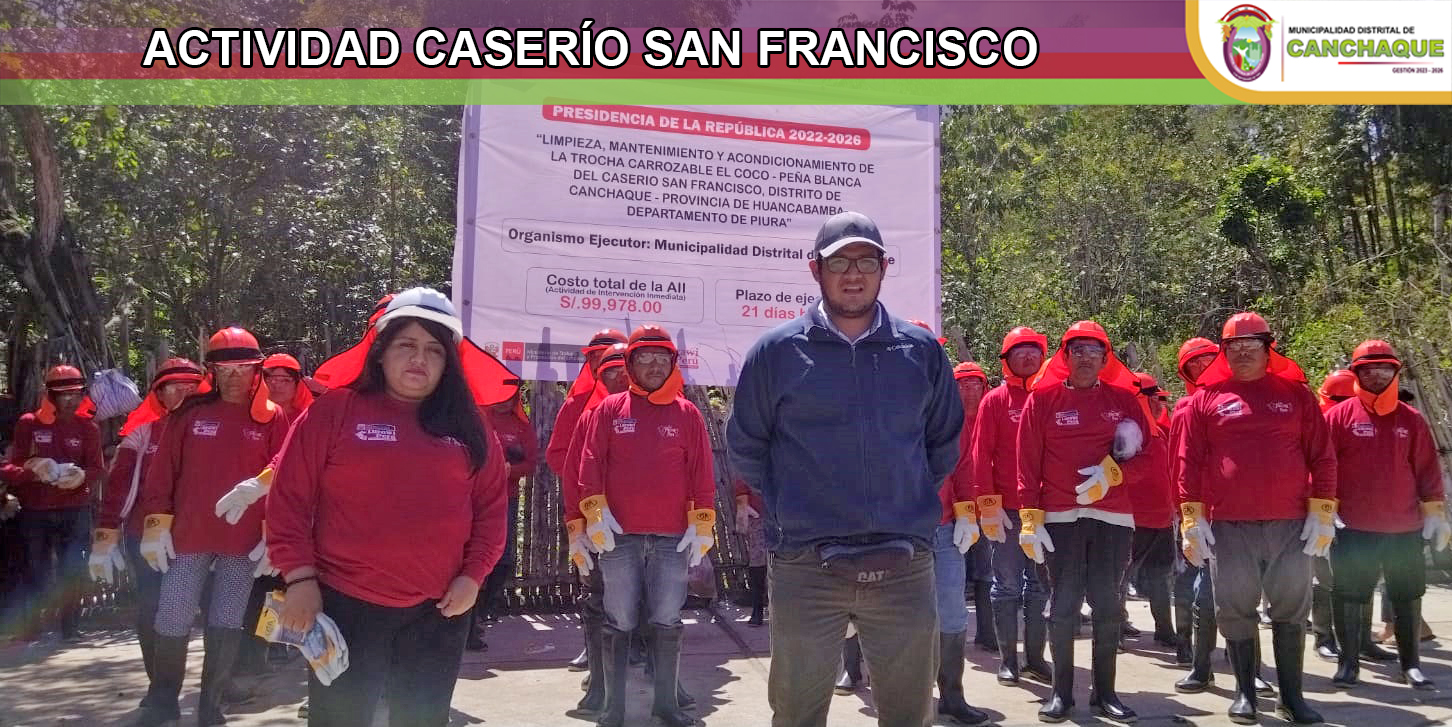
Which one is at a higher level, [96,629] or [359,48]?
[359,48]

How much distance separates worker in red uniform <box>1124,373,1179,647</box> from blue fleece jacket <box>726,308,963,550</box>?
12.0 feet

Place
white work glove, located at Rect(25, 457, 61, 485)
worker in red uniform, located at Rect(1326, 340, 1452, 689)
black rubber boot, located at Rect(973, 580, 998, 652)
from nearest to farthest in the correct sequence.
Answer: worker in red uniform, located at Rect(1326, 340, 1452, 689) → black rubber boot, located at Rect(973, 580, 998, 652) → white work glove, located at Rect(25, 457, 61, 485)

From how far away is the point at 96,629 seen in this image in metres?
9.20

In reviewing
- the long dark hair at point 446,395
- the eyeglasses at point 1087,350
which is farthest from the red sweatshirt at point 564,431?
the long dark hair at point 446,395

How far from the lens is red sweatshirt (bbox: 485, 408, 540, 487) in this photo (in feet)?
25.5

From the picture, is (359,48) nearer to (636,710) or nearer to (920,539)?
(636,710)

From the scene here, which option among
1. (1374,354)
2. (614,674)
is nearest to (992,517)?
(614,674)

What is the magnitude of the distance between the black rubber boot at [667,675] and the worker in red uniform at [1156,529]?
9.60 feet

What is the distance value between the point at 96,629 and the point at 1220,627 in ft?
28.5

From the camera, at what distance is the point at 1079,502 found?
5.84 meters

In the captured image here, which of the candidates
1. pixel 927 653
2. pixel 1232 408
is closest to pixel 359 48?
pixel 1232 408

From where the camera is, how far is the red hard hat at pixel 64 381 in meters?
8.66

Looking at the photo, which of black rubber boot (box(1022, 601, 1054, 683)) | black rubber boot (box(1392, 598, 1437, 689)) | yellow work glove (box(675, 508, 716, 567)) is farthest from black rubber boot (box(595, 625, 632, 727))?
black rubber boot (box(1392, 598, 1437, 689))

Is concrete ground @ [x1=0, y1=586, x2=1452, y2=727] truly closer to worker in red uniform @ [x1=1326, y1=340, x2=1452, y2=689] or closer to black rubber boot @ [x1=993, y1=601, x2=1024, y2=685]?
black rubber boot @ [x1=993, y1=601, x2=1024, y2=685]
